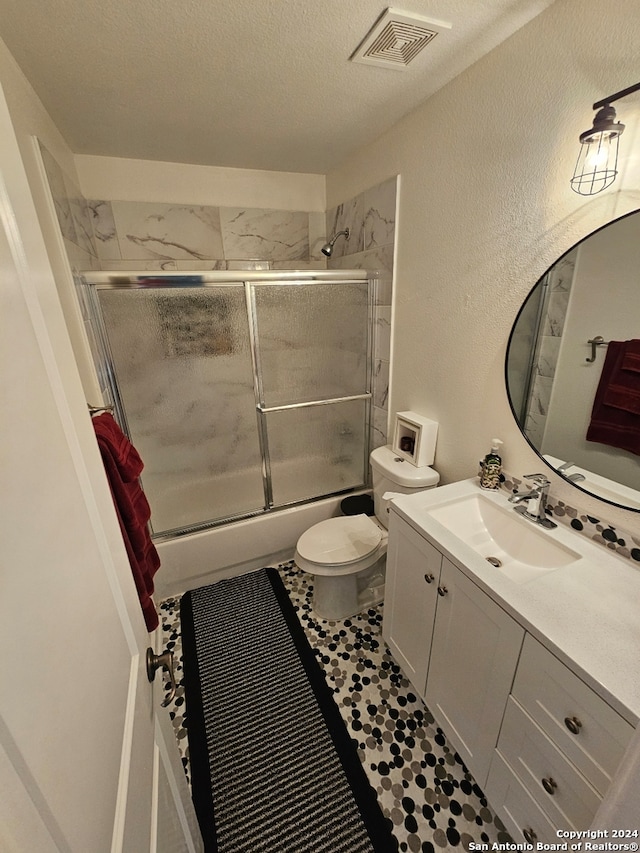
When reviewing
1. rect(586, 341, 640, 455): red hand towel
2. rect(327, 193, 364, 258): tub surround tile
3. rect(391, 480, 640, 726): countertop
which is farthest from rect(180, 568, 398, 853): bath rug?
rect(327, 193, 364, 258): tub surround tile

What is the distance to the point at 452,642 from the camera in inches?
47.6

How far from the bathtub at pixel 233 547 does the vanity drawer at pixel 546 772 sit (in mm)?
1471

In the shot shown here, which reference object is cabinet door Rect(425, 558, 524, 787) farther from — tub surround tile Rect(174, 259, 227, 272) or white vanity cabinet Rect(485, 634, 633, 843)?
tub surround tile Rect(174, 259, 227, 272)

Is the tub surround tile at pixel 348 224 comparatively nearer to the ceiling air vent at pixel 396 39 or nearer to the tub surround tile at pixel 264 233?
the tub surround tile at pixel 264 233

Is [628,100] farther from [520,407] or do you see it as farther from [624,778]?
[624,778]

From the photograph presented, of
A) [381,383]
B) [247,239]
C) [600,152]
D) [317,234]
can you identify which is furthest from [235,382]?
[600,152]

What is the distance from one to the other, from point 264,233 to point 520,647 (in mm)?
2615

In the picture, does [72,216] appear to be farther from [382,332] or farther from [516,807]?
[516,807]

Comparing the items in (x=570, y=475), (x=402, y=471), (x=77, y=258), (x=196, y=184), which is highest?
(x=196, y=184)

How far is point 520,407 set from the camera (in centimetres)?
137

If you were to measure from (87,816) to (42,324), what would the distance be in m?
0.60

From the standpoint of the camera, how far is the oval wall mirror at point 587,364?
1.06m

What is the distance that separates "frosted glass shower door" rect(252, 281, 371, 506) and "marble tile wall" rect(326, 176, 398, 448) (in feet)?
0.30

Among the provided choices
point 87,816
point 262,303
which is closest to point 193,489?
point 262,303
